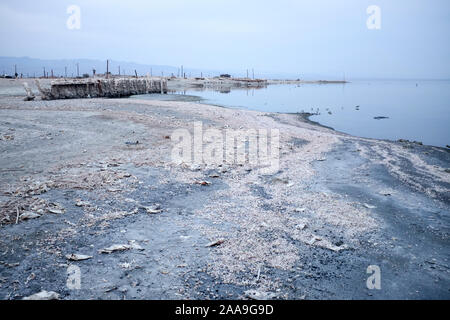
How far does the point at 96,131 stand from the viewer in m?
12.1

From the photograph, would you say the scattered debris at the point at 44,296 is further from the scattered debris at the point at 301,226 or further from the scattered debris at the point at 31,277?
the scattered debris at the point at 301,226

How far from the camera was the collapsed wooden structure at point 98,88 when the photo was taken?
77.3ft

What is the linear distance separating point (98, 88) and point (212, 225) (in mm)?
26823

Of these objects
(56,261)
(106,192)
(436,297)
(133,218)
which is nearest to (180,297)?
(56,261)

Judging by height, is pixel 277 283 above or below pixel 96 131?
below

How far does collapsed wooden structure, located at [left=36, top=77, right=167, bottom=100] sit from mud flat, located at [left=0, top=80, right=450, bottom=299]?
1540 centimetres

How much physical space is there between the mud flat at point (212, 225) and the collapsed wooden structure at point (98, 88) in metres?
15.4

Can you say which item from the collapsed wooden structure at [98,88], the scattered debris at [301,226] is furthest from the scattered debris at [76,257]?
the collapsed wooden structure at [98,88]

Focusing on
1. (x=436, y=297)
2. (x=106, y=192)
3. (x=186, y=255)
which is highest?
(x=106, y=192)

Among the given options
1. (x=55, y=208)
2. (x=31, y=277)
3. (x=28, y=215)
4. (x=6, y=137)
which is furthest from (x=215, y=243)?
(x=6, y=137)

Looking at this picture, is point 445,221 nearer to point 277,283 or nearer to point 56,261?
point 277,283
